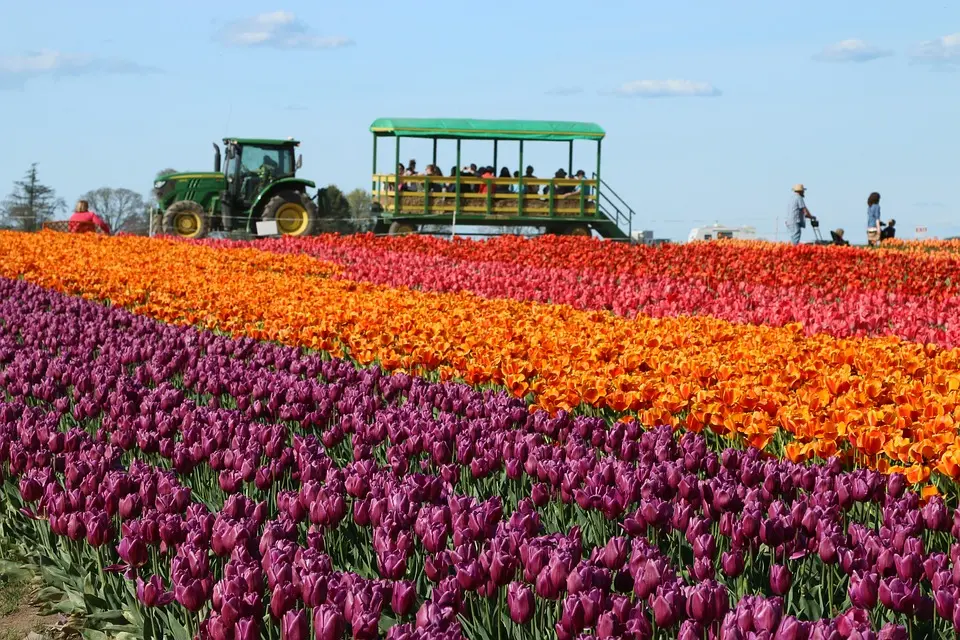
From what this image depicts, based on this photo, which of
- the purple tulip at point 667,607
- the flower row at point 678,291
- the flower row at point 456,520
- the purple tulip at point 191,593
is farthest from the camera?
the flower row at point 678,291

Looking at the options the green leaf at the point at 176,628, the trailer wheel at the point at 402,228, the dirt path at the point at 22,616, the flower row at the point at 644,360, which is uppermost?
the trailer wheel at the point at 402,228

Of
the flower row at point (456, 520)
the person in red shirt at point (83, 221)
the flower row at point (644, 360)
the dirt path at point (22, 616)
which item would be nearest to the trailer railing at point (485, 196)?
the person in red shirt at point (83, 221)

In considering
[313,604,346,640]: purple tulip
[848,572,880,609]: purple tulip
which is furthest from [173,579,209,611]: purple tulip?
[848,572,880,609]: purple tulip

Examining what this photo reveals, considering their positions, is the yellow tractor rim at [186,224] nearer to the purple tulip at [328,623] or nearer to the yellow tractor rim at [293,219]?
the yellow tractor rim at [293,219]

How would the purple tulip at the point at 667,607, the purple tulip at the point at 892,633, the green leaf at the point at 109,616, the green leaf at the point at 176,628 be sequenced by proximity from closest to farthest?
1. the purple tulip at the point at 892,633
2. the purple tulip at the point at 667,607
3. the green leaf at the point at 176,628
4. the green leaf at the point at 109,616

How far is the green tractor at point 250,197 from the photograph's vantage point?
24219mm

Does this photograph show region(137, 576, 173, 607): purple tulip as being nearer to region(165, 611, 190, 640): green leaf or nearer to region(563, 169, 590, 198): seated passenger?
region(165, 611, 190, 640): green leaf

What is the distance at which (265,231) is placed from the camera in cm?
2361

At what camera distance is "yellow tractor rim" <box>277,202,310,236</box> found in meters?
24.1

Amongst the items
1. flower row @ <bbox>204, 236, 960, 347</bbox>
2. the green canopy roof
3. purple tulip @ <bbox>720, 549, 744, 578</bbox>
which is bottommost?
purple tulip @ <bbox>720, 549, 744, 578</bbox>

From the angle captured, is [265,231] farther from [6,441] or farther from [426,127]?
[6,441]

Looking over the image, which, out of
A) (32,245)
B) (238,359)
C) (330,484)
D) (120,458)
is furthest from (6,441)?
(32,245)

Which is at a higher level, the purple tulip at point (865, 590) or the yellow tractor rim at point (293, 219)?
the yellow tractor rim at point (293, 219)

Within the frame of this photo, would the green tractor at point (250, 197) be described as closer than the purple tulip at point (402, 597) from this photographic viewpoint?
No
